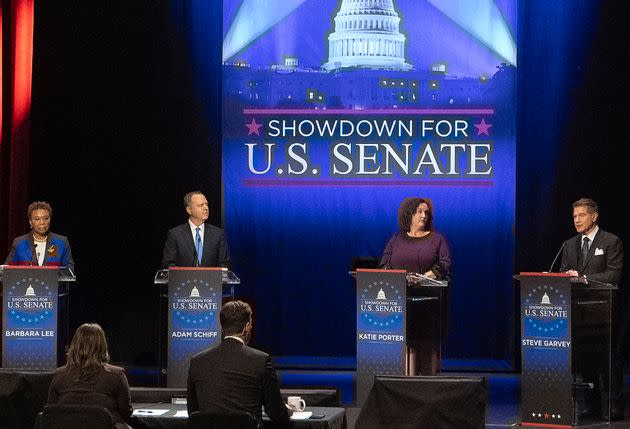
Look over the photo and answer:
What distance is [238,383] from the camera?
5.03 metres

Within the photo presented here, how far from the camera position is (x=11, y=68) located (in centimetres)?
985

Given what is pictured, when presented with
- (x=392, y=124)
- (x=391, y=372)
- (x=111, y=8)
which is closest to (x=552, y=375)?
(x=391, y=372)

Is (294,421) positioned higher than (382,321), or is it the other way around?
(382,321)

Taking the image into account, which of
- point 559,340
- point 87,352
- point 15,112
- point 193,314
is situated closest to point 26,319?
point 193,314

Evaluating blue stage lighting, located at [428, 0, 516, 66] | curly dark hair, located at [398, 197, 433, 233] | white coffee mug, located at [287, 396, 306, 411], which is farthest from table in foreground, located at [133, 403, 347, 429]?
blue stage lighting, located at [428, 0, 516, 66]

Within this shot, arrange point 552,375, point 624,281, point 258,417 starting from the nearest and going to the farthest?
1. point 258,417
2. point 552,375
3. point 624,281

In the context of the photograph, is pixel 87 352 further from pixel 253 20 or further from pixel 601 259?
pixel 253 20

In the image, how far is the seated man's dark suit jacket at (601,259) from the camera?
7.40 m

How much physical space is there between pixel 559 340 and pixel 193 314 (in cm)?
241

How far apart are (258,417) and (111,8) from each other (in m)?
6.13

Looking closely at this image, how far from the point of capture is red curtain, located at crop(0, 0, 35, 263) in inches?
385

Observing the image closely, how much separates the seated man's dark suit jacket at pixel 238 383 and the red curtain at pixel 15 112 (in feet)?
17.1

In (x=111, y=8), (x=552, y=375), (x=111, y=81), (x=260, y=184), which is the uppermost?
(x=111, y=8)

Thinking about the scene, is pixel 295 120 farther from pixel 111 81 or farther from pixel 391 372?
pixel 391 372
